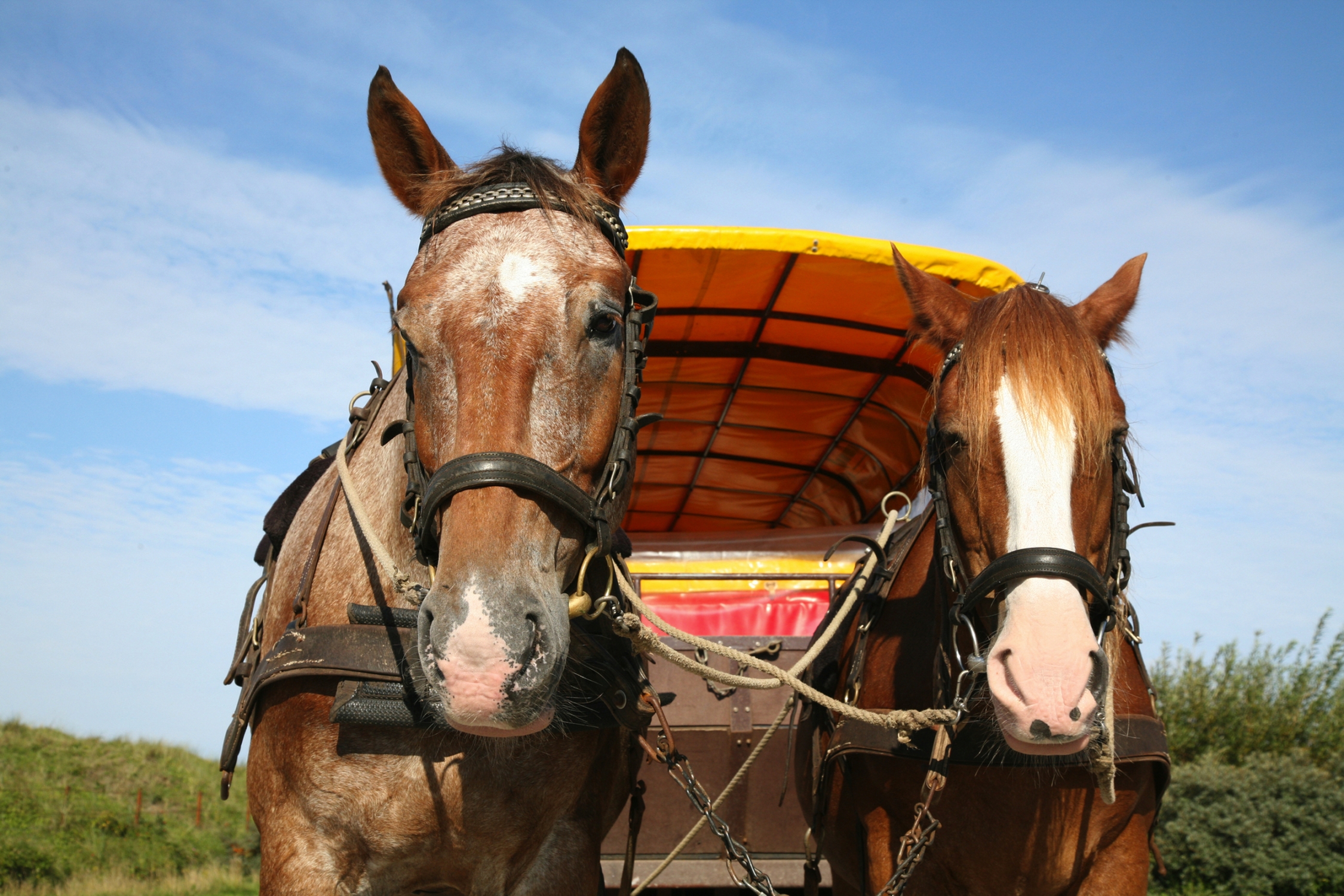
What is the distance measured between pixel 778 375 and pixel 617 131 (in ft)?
8.83

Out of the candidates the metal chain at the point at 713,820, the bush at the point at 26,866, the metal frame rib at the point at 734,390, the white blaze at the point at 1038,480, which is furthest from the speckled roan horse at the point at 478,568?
the bush at the point at 26,866

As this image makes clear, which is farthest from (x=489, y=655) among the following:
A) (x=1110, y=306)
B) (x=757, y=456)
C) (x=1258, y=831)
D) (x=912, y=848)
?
(x=1258, y=831)

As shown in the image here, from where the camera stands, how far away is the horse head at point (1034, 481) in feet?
6.27

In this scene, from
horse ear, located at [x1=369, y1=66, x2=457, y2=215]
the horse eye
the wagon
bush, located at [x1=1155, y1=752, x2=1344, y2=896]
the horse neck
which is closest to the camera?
the horse eye

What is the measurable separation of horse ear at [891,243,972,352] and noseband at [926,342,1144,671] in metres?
0.09

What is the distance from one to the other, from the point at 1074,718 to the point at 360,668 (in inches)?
60.5

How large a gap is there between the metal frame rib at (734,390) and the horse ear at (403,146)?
1760 mm

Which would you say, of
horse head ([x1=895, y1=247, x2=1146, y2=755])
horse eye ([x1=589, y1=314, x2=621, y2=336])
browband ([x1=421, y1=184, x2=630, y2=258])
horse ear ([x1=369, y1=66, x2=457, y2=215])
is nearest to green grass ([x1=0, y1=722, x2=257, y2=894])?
horse ear ([x1=369, y1=66, x2=457, y2=215])

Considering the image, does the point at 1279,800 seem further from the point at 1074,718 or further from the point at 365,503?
the point at 365,503

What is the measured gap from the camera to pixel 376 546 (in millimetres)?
2303

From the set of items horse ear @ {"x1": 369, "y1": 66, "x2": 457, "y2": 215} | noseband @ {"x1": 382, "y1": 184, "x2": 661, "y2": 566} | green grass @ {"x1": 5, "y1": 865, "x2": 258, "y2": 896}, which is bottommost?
green grass @ {"x1": 5, "y1": 865, "x2": 258, "y2": 896}

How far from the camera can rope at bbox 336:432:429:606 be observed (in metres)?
2.14

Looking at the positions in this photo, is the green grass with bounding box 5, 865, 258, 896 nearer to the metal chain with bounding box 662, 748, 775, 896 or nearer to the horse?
the metal chain with bounding box 662, 748, 775, 896

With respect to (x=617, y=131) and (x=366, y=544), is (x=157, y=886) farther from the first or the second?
(x=617, y=131)
